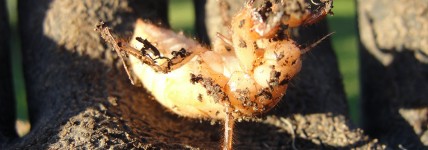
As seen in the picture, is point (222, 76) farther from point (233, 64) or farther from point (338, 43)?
point (338, 43)

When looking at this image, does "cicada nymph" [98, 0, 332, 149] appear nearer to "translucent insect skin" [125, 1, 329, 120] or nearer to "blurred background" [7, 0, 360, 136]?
"translucent insect skin" [125, 1, 329, 120]

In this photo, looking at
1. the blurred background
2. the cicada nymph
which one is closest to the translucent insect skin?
the cicada nymph

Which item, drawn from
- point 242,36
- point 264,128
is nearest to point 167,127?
point 264,128

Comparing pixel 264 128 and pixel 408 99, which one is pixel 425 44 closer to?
pixel 408 99

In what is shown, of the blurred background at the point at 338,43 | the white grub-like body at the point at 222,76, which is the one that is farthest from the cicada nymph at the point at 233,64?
the blurred background at the point at 338,43

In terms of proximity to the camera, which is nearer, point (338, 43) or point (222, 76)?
point (222, 76)

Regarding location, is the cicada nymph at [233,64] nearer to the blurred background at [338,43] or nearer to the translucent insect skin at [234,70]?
the translucent insect skin at [234,70]

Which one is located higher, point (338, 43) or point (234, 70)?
point (338, 43)

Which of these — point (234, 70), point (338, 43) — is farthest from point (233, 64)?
point (338, 43)
